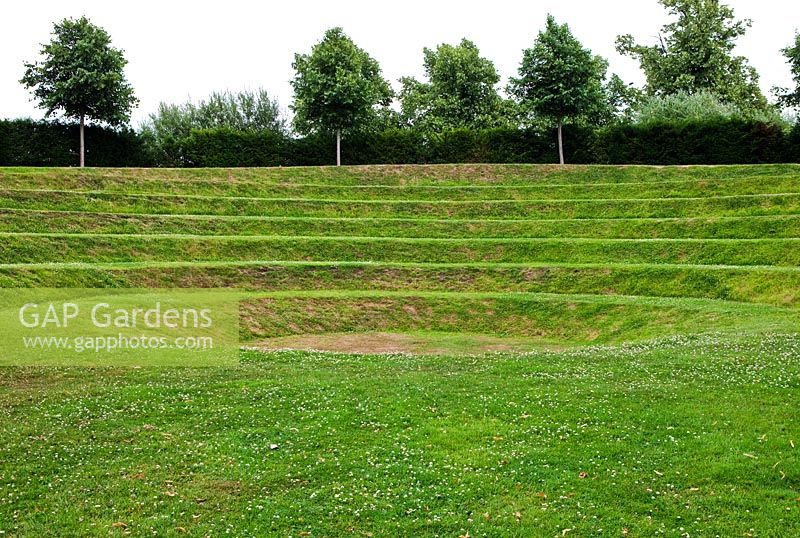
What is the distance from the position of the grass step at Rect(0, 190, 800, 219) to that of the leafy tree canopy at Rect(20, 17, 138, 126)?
15628 mm

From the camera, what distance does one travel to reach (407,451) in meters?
10.3

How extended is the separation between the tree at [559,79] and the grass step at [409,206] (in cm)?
1601

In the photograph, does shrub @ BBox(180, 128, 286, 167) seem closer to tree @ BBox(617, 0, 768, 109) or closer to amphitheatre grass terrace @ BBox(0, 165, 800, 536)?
amphitheatre grass terrace @ BBox(0, 165, 800, 536)

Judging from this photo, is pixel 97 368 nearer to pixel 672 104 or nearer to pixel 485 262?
pixel 485 262

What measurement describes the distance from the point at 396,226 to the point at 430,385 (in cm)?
2317

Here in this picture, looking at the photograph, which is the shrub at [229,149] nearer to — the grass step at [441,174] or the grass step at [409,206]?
the grass step at [441,174]

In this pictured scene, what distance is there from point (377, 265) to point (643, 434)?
772 inches

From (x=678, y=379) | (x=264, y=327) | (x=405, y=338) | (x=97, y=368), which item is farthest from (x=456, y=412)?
(x=264, y=327)

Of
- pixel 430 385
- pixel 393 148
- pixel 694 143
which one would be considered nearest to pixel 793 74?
pixel 694 143

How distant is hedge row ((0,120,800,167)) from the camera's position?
48.8 meters

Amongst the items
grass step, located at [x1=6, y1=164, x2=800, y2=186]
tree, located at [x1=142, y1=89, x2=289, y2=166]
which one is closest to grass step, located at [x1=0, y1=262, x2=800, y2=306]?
grass step, located at [x1=6, y1=164, x2=800, y2=186]

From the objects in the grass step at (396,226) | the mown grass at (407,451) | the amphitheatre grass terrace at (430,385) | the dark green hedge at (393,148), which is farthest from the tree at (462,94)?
the mown grass at (407,451)

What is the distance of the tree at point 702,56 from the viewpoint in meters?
64.1

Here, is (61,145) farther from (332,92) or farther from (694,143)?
(694,143)
